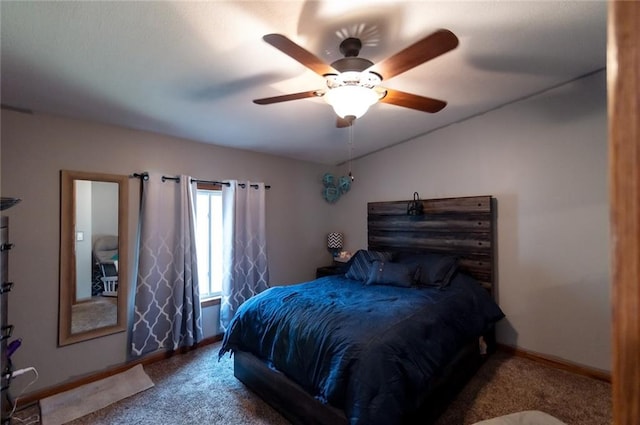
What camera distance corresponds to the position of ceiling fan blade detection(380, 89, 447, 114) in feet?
5.87

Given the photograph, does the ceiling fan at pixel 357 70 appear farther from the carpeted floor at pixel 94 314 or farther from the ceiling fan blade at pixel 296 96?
the carpeted floor at pixel 94 314

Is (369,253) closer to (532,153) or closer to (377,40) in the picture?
(532,153)

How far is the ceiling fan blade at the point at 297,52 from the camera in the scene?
4.03 feet

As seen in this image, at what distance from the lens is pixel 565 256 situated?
2725 mm

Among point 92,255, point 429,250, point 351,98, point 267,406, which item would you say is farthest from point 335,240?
point 351,98

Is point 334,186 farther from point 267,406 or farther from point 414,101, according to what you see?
point 267,406

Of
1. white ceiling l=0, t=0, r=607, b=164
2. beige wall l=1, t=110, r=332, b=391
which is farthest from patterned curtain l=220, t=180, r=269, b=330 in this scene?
white ceiling l=0, t=0, r=607, b=164

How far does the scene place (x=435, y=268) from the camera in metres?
3.04

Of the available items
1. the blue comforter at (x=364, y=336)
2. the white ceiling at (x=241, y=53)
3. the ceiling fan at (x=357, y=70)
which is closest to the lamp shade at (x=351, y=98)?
the ceiling fan at (x=357, y=70)

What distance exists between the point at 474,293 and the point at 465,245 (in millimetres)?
589

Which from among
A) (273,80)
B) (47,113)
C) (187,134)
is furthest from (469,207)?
(47,113)

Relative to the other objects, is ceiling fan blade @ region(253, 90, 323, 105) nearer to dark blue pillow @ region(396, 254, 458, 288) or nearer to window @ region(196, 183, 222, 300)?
window @ region(196, 183, 222, 300)

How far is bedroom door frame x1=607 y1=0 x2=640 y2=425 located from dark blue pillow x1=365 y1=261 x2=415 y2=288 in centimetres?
273

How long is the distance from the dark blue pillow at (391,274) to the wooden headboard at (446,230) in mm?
626
